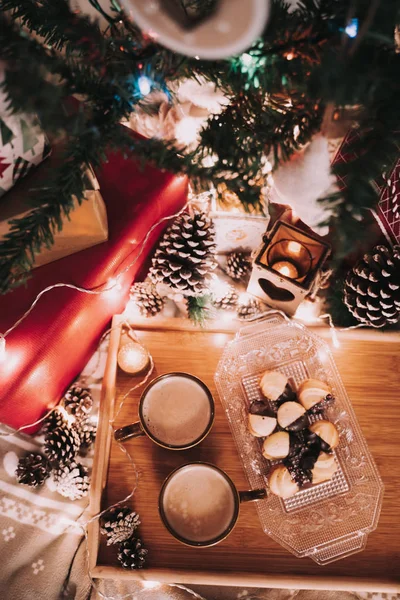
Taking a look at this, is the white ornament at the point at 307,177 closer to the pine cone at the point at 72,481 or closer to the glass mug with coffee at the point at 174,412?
the glass mug with coffee at the point at 174,412

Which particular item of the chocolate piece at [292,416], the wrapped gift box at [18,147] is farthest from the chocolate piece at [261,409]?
the wrapped gift box at [18,147]

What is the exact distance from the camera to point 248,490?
737 mm

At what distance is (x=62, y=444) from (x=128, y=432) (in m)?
0.19

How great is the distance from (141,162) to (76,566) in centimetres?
76

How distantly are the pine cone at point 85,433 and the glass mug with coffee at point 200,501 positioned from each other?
0.25 meters

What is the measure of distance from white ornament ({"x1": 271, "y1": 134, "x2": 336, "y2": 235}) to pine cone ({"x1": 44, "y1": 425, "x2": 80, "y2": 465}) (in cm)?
59

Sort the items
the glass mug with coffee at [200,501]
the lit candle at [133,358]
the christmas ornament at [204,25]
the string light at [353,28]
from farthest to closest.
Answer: the lit candle at [133,358], the glass mug with coffee at [200,501], the string light at [353,28], the christmas ornament at [204,25]

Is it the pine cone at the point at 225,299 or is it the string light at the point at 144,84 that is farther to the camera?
the pine cone at the point at 225,299

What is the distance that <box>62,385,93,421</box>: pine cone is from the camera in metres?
0.87

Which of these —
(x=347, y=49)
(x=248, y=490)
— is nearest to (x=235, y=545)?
(x=248, y=490)

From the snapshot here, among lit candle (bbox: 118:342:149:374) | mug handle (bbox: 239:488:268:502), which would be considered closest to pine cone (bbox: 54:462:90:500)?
lit candle (bbox: 118:342:149:374)

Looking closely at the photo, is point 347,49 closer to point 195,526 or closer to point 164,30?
point 164,30

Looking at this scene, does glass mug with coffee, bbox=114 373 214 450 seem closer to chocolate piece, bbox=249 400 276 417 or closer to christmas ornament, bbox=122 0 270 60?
chocolate piece, bbox=249 400 276 417

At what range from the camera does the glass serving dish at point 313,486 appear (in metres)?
0.72
